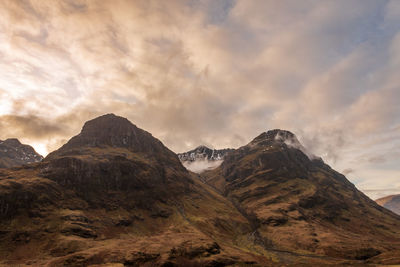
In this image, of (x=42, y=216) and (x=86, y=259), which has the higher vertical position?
(x=42, y=216)

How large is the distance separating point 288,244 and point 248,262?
79719 mm

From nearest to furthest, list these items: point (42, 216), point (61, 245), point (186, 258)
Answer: point (186, 258) < point (61, 245) < point (42, 216)

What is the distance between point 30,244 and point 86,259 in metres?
45.3

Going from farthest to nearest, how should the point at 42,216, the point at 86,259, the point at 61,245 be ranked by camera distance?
the point at 42,216 < the point at 61,245 < the point at 86,259

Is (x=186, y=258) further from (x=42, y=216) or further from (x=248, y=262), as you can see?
(x=42, y=216)

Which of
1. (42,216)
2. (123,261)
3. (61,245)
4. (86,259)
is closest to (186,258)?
(123,261)

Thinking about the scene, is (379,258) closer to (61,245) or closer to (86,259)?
(86,259)

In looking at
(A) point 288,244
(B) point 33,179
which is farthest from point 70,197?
(A) point 288,244

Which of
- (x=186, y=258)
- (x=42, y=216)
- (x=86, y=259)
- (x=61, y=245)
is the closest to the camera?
(x=86, y=259)

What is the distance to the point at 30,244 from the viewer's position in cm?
13888

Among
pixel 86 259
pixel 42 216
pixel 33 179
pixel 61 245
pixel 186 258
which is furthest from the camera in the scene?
pixel 33 179

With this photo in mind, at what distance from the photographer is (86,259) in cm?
11612

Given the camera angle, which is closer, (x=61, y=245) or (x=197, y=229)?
(x=61, y=245)

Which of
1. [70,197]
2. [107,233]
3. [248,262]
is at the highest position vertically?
[70,197]
